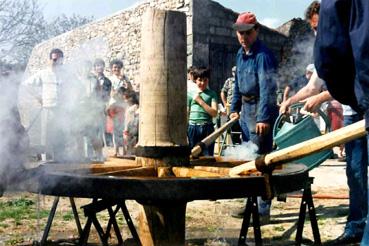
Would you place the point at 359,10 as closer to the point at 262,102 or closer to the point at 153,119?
the point at 153,119

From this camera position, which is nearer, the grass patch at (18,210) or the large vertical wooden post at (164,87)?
the large vertical wooden post at (164,87)

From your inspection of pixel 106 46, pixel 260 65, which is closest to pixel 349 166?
pixel 260 65

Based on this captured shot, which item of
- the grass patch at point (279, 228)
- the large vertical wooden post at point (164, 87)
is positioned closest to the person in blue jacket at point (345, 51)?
the large vertical wooden post at point (164, 87)

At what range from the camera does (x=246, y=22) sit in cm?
538

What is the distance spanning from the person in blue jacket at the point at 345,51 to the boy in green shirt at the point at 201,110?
4.42 meters

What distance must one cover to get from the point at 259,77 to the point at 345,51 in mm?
3054

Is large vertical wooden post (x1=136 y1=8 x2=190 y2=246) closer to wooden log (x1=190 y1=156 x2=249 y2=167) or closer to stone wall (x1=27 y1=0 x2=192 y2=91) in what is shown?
wooden log (x1=190 y1=156 x2=249 y2=167)

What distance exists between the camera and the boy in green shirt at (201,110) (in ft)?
22.2

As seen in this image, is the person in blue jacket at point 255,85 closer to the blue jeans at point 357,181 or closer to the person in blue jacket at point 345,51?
the blue jeans at point 357,181

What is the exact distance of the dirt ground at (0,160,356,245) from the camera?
4.58m

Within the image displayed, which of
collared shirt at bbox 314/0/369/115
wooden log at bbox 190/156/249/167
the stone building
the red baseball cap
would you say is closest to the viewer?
collared shirt at bbox 314/0/369/115

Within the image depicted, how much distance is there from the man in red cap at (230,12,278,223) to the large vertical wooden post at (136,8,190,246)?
208 centimetres

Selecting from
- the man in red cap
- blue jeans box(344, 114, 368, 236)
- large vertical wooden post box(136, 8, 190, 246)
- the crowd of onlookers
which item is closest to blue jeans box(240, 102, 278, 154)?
the man in red cap

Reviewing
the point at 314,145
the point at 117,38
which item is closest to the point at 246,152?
the point at 314,145
